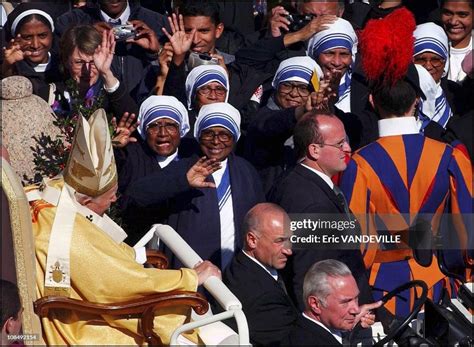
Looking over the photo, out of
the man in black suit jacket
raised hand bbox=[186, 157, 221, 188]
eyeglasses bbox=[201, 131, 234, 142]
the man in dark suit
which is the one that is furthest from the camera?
eyeglasses bbox=[201, 131, 234, 142]

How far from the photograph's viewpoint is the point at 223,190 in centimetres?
744

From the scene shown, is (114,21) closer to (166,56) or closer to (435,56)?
(166,56)

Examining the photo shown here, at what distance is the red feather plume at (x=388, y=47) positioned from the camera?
745 cm

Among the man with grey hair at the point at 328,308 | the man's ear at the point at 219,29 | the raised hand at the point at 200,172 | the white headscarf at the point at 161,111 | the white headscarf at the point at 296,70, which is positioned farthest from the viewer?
the man's ear at the point at 219,29

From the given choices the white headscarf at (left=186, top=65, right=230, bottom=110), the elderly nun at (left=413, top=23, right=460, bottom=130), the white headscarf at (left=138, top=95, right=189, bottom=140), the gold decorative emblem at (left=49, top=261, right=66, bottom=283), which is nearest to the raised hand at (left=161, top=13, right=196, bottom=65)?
the white headscarf at (left=186, top=65, right=230, bottom=110)

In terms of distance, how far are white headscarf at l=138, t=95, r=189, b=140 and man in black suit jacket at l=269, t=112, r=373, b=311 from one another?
0.92 meters

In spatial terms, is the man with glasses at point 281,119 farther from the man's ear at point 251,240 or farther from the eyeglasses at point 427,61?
the man's ear at point 251,240

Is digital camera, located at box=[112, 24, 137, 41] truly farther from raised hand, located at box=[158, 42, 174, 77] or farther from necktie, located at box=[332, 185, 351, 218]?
necktie, located at box=[332, 185, 351, 218]

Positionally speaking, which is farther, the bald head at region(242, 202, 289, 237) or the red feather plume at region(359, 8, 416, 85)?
the red feather plume at region(359, 8, 416, 85)

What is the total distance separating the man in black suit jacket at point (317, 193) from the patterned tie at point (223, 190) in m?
0.36

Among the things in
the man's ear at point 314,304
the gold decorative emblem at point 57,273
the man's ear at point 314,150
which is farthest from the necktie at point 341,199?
the gold decorative emblem at point 57,273

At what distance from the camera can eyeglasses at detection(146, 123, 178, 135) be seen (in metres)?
7.61

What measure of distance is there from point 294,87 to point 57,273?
278cm

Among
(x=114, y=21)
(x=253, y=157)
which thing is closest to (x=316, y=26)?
(x=253, y=157)
